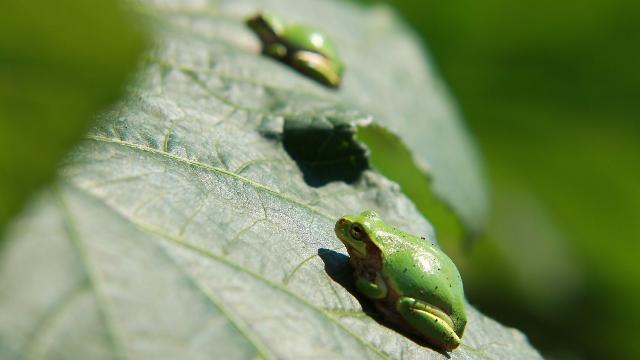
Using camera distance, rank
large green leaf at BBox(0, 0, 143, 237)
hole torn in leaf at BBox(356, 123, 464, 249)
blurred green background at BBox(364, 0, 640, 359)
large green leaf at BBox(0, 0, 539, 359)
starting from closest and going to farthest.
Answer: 1. large green leaf at BBox(0, 0, 143, 237)
2. large green leaf at BBox(0, 0, 539, 359)
3. hole torn in leaf at BBox(356, 123, 464, 249)
4. blurred green background at BBox(364, 0, 640, 359)

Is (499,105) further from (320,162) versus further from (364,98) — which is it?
(320,162)

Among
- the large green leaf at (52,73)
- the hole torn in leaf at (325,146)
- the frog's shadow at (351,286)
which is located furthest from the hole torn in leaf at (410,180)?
the large green leaf at (52,73)

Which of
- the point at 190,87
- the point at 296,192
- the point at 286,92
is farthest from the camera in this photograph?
the point at 286,92

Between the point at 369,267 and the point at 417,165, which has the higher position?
the point at 417,165

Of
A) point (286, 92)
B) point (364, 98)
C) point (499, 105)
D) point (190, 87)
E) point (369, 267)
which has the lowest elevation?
point (369, 267)

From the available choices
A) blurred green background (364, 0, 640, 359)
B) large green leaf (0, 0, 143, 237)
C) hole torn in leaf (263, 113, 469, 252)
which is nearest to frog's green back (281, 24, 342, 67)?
hole torn in leaf (263, 113, 469, 252)

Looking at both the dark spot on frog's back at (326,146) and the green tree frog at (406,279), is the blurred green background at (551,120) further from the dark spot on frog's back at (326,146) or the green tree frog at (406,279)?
the green tree frog at (406,279)

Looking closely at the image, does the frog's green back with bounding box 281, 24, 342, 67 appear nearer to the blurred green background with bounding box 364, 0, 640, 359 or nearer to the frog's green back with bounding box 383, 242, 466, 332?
the frog's green back with bounding box 383, 242, 466, 332

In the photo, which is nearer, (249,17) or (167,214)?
(167,214)

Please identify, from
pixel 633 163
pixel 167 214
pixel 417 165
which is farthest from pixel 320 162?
pixel 633 163
